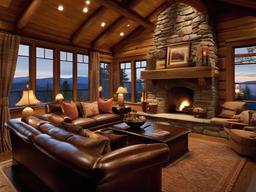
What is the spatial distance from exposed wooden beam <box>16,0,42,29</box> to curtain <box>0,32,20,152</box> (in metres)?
0.38

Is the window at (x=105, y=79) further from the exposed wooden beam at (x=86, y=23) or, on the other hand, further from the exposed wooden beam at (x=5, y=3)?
the exposed wooden beam at (x=5, y=3)

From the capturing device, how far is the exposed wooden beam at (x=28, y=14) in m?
4.46

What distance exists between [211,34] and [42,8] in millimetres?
4689

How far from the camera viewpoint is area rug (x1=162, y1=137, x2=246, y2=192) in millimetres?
2516

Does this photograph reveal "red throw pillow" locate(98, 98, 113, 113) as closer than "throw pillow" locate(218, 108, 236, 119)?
No

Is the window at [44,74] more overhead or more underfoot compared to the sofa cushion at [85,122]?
more overhead

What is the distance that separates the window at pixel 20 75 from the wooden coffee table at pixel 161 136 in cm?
322

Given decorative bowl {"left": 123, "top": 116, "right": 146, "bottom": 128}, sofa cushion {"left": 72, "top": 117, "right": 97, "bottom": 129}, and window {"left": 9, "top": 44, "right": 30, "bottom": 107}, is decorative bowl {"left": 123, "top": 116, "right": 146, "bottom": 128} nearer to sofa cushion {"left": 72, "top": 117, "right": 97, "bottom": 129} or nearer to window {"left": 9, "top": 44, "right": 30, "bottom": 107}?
sofa cushion {"left": 72, "top": 117, "right": 97, "bottom": 129}

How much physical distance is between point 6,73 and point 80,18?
2.74 metres

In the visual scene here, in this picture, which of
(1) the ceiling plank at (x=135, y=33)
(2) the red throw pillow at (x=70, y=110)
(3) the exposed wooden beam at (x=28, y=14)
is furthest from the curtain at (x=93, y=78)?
(3) the exposed wooden beam at (x=28, y=14)

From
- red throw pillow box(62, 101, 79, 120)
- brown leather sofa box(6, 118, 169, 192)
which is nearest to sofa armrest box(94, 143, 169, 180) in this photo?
brown leather sofa box(6, 118, 169, 192)

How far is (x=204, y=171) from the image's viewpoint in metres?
2.94

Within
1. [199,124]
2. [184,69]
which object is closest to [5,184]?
[199,124]

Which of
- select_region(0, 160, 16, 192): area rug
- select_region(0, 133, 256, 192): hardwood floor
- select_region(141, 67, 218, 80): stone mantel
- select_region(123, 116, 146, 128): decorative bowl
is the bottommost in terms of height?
select_region(0, 160, 16, 192): area rug
